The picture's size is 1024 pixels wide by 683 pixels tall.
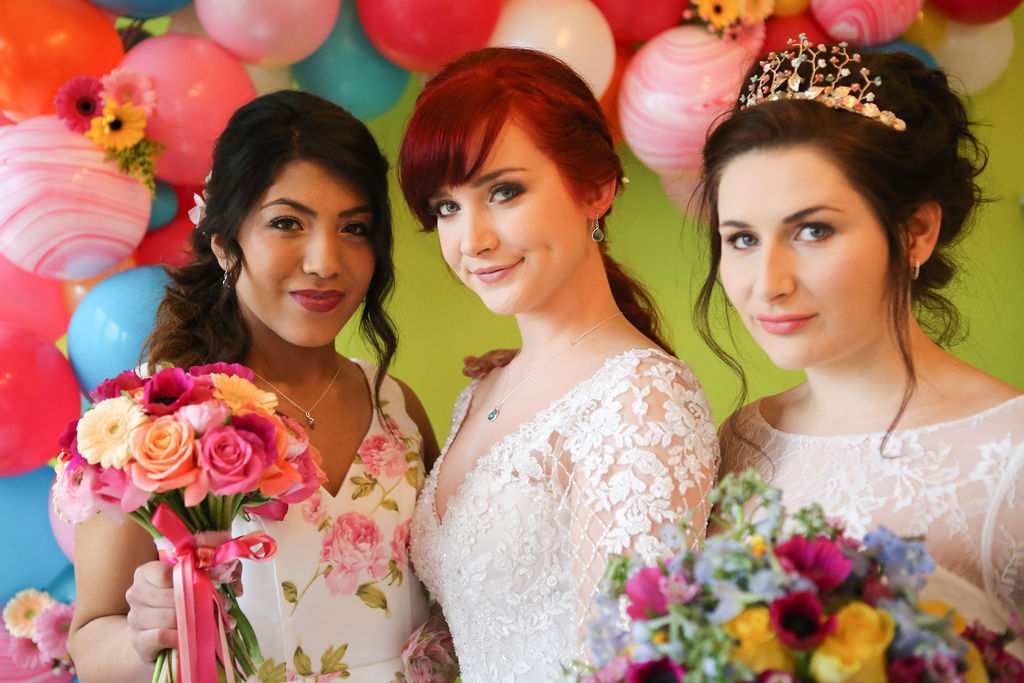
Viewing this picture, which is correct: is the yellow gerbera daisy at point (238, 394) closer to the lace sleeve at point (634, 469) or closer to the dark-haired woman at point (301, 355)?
the dark-haired woman at point (301, 355)

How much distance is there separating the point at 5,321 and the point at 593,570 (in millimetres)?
1687

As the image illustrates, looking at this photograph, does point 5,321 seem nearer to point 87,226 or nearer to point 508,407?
point 87,226

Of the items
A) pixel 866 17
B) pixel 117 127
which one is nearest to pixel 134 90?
pixel 117 127

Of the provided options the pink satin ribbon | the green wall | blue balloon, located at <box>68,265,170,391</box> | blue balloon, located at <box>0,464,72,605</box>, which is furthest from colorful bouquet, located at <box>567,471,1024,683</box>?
the green wall

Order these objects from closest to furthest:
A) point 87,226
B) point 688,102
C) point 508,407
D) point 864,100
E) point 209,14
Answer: point 864,100
point 508,407
point 87,226
point 209,14
point 688,102

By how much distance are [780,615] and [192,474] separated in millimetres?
916

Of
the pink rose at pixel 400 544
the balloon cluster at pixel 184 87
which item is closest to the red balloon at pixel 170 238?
the balloon cluster at pixel 184 87

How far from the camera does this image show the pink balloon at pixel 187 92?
231 centimetres

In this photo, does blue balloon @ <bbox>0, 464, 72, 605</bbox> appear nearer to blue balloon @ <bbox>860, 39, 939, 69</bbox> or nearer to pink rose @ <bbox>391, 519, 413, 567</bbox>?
pink rose @ <bbox>391, 519, 413, 567</bbox>

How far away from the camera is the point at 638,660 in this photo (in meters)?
0.93

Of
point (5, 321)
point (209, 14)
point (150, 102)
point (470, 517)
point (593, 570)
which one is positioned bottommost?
point (5, 321)

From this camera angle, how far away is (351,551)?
6.50ft

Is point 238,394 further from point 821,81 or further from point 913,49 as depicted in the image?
point 913,49

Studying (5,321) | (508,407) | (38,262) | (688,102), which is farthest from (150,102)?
(688,102)
